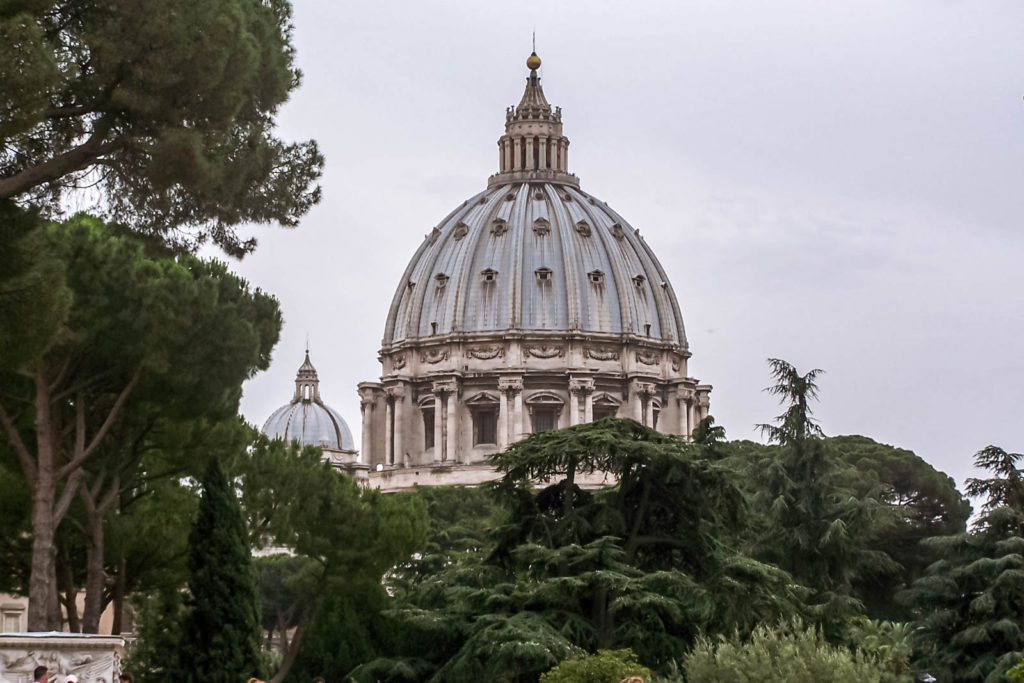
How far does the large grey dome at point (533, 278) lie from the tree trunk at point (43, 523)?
230ft

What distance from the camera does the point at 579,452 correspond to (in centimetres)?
3120

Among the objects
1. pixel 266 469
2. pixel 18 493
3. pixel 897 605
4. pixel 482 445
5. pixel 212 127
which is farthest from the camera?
pixel 482 445

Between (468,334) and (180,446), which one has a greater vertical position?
(468,334)

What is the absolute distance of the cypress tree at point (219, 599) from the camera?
2241cm

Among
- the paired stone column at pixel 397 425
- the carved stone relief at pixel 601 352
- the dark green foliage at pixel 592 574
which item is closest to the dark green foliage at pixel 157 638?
the dark green foliage at pixel 592 574

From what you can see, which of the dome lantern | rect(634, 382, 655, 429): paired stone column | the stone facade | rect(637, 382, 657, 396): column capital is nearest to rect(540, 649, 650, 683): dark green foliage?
A: the stone facade

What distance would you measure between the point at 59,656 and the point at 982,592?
641 inches

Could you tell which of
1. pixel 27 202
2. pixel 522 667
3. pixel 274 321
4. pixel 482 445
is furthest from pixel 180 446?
pixel 482 445

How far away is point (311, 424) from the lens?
116 metres

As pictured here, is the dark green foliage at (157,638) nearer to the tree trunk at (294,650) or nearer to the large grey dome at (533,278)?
the tree trunk at (294,650)

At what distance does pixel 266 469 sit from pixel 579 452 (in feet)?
17.4

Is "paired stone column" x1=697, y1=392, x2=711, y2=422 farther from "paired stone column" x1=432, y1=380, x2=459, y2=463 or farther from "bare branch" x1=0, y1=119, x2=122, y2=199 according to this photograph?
"bare branch" x1=0, y1=119, x2=122, y2=199

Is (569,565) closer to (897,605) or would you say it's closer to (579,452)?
(579,452)

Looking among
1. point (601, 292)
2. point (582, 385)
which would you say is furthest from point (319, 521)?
point (601, 292)
